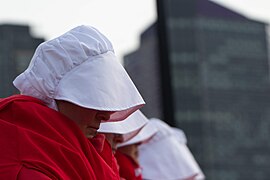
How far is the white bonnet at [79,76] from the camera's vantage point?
1.41m

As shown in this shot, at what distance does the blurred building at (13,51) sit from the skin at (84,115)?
3.75 feet

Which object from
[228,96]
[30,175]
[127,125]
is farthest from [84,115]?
[228,96]

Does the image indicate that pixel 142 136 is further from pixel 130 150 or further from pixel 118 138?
pixel 118 138

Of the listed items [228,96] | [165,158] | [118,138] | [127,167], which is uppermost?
[118,138]

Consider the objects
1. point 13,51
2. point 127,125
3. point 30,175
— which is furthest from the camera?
point 13,51

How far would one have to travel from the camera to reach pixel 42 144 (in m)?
1.33

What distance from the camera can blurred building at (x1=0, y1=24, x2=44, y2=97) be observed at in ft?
9.68

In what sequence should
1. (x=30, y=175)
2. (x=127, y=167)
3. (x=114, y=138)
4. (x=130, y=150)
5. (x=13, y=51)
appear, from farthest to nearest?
(x=13, y=51) < (x=130, y=150) < (x=127, y=167) < (x=114, y=138) < (x=30, y=175)

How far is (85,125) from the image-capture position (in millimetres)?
1458

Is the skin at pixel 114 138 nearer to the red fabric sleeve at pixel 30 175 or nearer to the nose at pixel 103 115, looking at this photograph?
the nose at pixel 103 115

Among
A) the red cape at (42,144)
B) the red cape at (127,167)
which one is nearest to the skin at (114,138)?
the red cape at (127,167)

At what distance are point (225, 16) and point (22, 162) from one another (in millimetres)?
44287

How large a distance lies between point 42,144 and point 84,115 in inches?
5.4

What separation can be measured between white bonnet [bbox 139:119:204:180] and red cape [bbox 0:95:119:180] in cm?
161
